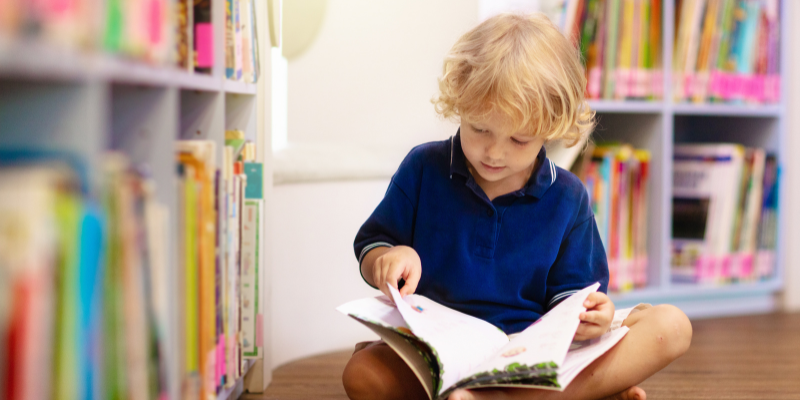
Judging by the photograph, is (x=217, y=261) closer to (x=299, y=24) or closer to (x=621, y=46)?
(x=299, y=24)

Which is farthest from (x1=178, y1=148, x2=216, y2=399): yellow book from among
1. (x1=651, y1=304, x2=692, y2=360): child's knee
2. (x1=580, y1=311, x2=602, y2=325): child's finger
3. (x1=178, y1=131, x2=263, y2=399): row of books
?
(x1=651, y1=304, x2=692, y2=360): child's knee

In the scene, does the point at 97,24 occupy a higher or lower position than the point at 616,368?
higher

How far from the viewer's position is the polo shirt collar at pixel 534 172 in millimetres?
984

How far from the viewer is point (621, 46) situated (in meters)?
1.67

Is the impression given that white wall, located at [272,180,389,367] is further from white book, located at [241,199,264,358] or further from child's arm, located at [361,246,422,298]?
child's arm, located at [361,246,422,298]

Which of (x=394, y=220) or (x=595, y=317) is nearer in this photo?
(x=595, y=317)

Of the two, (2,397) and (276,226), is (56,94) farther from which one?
(276,226)

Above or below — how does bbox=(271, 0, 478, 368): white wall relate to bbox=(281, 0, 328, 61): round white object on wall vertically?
below

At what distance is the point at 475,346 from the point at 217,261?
1.04 ft

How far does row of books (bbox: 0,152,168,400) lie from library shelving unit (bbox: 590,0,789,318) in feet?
4.24

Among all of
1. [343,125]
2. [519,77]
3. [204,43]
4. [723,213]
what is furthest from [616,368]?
[723,213]

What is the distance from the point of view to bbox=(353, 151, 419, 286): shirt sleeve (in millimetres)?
1003

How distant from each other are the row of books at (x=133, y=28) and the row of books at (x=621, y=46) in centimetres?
97

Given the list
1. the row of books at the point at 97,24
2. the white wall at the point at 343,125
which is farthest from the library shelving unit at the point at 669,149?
the row of books at the point at 97,24
